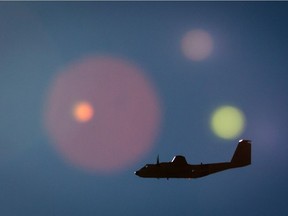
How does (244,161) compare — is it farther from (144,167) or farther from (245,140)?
(144,167)

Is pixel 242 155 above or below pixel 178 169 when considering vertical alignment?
above

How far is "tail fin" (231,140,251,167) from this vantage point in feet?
294

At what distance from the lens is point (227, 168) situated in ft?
286

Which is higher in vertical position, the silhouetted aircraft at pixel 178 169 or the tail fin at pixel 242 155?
the tail fin at pixel 242 155

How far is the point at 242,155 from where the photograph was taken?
90562 mm

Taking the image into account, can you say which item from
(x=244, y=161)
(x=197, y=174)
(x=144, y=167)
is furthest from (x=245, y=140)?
(x=144, y=167)

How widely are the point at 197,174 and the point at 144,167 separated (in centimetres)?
1093

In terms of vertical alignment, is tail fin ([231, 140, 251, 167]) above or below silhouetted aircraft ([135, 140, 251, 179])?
above

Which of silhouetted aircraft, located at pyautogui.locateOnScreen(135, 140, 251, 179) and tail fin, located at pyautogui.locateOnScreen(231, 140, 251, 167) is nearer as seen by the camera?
silhouetted aircraft, located at pyautogui.locateOnScreen(135, 140, 251, 179)

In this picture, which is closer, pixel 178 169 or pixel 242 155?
pixel 178 169

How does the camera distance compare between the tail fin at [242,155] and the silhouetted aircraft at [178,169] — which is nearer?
the silhouetted aircraft at [178,169]

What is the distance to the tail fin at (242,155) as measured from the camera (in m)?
89.6

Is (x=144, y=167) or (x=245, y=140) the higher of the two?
(x=245, y=140)

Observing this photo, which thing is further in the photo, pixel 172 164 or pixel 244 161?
pixel 244 161
